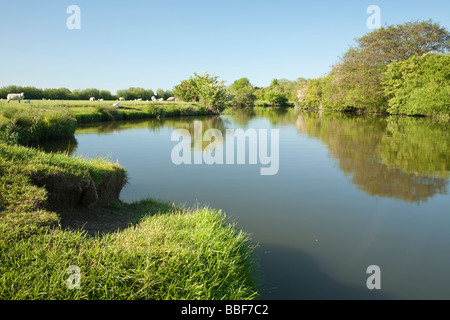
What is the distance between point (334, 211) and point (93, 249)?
4416mm

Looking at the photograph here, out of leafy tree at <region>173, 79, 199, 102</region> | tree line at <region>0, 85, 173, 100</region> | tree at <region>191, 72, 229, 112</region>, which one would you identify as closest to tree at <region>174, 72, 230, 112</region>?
tree at <region>191, 72, 229, 112</region>

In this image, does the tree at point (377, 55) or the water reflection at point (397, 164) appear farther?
the tree at point (377, 55)

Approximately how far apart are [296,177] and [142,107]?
3170 cm

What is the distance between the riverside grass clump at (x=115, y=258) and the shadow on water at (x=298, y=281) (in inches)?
10.2

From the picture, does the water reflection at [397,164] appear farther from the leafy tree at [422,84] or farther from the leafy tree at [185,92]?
the leafy tree at [185,92]

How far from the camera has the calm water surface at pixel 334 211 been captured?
12.4 ft

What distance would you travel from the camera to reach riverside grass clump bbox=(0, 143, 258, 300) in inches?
104

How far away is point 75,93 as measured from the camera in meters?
49.9

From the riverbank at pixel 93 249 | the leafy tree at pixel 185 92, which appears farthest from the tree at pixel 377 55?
the riverbank at pixel 93 249

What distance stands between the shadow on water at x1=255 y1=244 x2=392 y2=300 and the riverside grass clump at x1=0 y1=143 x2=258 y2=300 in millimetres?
259

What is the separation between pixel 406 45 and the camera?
3631 centimetres

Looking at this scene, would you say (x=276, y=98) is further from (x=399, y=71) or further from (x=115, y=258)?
(x=115, y=258)

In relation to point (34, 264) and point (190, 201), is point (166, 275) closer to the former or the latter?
point (34, 264)
